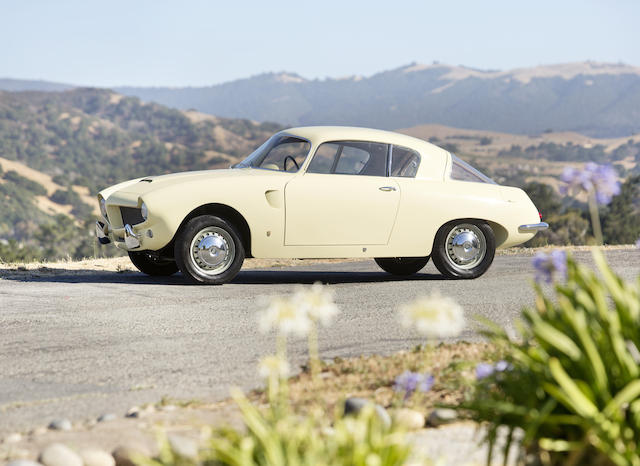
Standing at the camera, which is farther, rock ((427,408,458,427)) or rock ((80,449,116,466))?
rock ((427,408,458,427))

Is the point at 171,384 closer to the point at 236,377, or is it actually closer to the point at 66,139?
the point at 236,377

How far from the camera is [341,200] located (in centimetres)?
981

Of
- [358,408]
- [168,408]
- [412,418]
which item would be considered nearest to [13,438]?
[168,408]

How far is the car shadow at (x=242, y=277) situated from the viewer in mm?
10898

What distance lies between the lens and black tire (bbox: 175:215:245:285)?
31.1 feet

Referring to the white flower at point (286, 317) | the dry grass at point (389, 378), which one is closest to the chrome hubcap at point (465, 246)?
the dry grass at point (389, 378)

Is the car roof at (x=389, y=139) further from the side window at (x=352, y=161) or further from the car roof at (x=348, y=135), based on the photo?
the side window at (x=352, y=161)

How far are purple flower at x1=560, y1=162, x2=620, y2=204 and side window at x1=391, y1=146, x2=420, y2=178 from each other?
6193 mm

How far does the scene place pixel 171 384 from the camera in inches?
213

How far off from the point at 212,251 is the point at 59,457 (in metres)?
6.02

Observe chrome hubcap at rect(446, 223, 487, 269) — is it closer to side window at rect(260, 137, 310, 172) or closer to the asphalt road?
the asphalt road

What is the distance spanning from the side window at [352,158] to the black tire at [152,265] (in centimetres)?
266

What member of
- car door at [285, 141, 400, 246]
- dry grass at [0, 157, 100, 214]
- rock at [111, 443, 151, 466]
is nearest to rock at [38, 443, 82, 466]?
rock at [111, 443, 151, 466]

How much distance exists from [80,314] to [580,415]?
6178 millimetres
